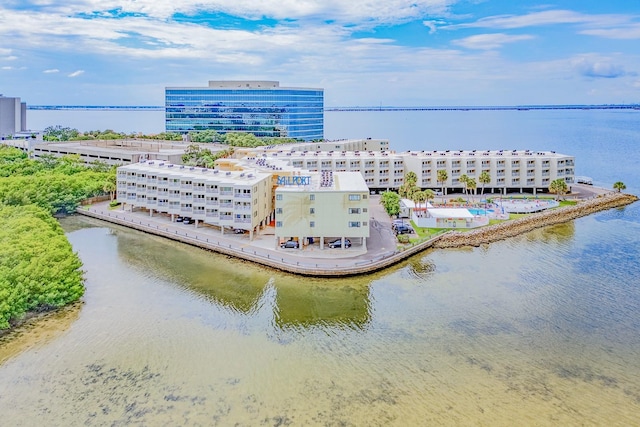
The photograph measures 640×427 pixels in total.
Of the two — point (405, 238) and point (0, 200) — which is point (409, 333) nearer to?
point (405, 238)

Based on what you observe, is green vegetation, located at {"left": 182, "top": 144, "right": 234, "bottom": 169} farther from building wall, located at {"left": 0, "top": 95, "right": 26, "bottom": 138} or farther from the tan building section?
building wall, located at {"left": 0, "top": 95, "right": 26, "bottom": 138}

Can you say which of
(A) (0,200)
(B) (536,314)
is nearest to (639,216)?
(B) (536,314)

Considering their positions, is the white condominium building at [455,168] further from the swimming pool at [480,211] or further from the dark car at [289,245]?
the dark car at [289,245]

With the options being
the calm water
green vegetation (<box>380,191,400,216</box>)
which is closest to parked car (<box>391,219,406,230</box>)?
green vegetation (<box>380,191,400,216</box>)

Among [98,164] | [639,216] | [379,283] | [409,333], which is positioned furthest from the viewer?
[98,164]

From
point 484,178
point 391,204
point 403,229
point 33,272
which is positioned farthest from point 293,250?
point 484,178

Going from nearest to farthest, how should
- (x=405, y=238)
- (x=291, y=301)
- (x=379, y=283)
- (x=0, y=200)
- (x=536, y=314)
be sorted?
(x=536, y=314) < (x=291, y=301) < (x=379, y=283) < (x=405, y=238) < (x=0, y=200)
